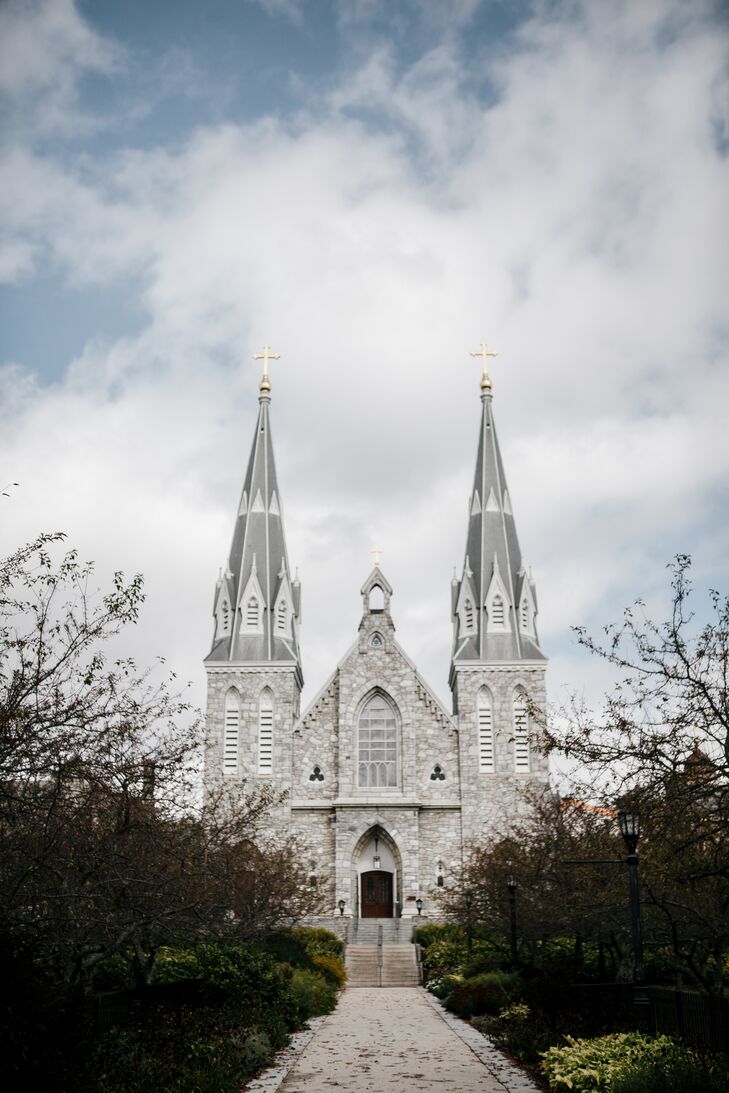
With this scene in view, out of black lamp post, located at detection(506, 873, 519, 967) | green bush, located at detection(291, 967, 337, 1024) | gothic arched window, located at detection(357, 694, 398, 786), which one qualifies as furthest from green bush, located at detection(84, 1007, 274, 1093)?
gothic arched window, located at detection(357, 694, 398, 786)

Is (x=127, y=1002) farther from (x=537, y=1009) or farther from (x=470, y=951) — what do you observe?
(x=470, y=951)

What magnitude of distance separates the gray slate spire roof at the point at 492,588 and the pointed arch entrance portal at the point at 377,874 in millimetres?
7417

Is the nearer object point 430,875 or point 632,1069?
point 632,1069

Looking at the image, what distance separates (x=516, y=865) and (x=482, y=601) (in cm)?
2051

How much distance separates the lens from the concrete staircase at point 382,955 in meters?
31.1

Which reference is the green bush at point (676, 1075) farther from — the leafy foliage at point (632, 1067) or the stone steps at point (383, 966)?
the stone steps at point (383, 966)

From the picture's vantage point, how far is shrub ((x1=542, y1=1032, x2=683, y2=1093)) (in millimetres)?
10438

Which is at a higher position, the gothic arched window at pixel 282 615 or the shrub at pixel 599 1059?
the gothic arched window at pixel 282 615

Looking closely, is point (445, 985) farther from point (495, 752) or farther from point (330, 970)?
point (495, 752)

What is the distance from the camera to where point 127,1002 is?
1445 cm

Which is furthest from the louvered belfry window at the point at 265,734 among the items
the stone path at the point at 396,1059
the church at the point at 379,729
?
the stone path at the point at 396,1059

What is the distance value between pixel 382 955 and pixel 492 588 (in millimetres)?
15662

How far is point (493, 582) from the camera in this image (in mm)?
43438

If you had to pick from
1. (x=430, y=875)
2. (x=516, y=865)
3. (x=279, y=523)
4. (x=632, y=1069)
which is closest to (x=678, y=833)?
(x=632, y=1069)
